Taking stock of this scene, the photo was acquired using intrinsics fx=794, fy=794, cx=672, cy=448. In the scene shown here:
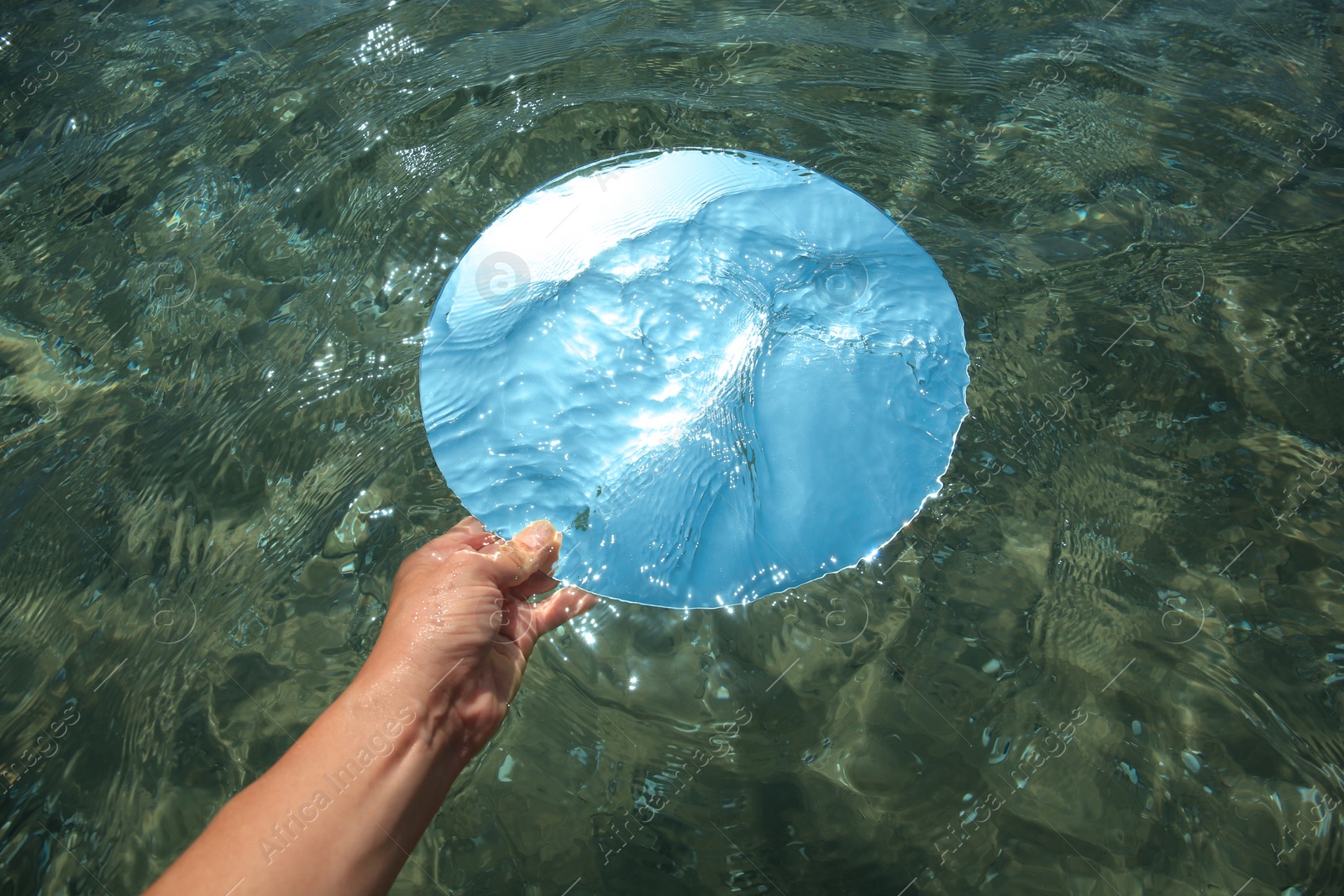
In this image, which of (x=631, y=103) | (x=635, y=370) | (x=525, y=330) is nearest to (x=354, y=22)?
(x=631, y=103)

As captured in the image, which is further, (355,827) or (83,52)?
(83,52)

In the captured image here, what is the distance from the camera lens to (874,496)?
223 cm

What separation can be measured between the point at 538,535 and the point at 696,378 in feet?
2.23

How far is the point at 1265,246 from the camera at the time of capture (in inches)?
127

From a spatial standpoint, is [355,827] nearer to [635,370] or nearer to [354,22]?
[635,370]

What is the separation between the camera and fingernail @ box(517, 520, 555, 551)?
2.09 metres

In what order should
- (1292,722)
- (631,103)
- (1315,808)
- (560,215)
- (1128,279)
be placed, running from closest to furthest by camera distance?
(1315,808)
(1292,722)
(560,215)
(1128,279)
(631,103)

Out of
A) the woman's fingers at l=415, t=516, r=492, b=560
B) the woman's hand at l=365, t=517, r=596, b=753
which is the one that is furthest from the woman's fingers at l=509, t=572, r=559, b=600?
the woman's fingers at l=415, t=516, r=492, b=560

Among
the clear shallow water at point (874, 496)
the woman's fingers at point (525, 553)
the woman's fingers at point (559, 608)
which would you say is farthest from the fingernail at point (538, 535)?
the clear shallow water at point (874, 496)

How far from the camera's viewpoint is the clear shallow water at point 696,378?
2.18 meters

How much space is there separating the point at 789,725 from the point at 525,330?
1418mm

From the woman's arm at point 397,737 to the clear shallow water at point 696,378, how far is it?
0.24 m

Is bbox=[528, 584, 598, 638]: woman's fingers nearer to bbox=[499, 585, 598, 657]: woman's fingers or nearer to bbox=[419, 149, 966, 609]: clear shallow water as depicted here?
bbox=[499, 585, 598, 657]: woman's fingers

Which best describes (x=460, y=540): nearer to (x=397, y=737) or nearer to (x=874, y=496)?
(x=397, y=737)
